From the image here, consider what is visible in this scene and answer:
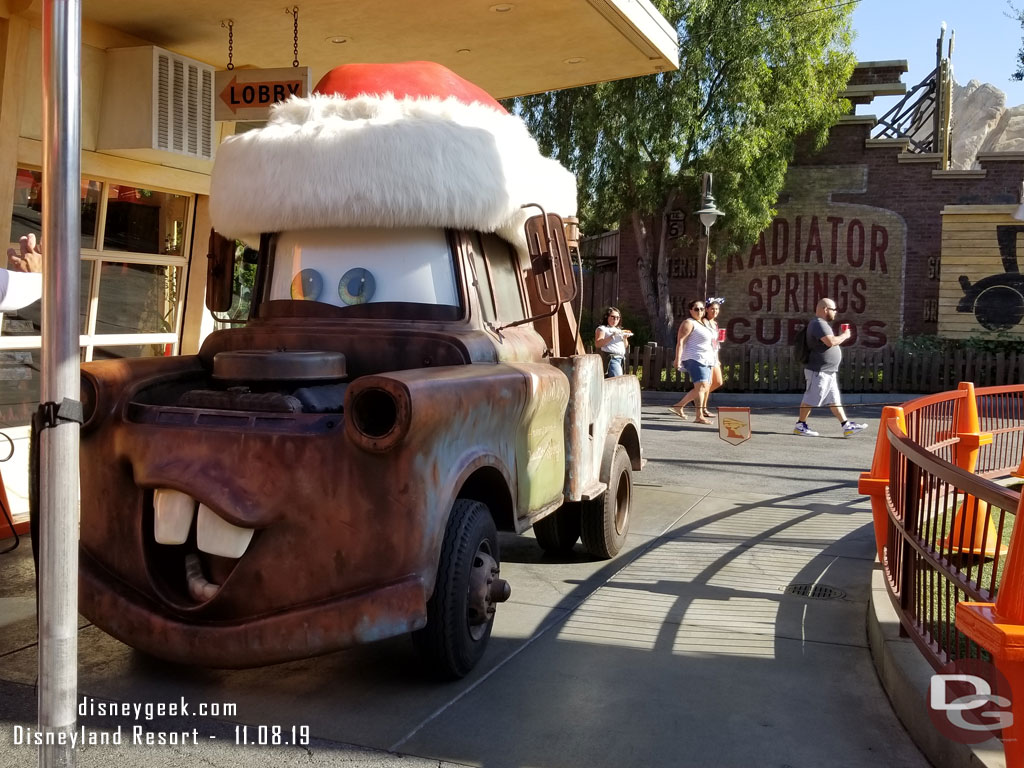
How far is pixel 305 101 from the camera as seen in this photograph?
16.3 ft

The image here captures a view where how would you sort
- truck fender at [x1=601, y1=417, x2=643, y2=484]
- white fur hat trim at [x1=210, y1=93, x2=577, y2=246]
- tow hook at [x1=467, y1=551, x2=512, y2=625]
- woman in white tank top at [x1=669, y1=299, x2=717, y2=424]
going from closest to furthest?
tow hook at [x1=467, y1=551, x2=512, y2=625] → white fur hat trim at [x1=210, y1=93, x2=577, y2=246] → truck fender at [x1=601, y1=417, x2=643, y2=484] → woman in white tank top at [x1=669, y1=299, x2=717, y2=424]

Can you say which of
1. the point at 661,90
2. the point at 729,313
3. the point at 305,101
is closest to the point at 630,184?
the point at 661,90

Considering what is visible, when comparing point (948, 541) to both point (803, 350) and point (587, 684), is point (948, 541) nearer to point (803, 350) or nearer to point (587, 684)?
point (587, 684)

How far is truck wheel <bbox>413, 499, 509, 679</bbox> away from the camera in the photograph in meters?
3.97

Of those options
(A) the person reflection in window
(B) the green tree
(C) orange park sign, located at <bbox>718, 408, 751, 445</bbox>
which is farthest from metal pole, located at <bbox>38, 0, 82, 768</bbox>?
(B) the green tree

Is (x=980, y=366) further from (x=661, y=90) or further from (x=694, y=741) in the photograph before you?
(x=694, y=741)

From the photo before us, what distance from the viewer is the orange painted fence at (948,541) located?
285 cm

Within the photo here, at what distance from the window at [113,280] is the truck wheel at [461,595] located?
416 cm

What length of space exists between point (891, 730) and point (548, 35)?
6498 mm

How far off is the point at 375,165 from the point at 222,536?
1873 mm

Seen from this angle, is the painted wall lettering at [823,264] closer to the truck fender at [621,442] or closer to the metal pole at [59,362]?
the truck fender at [621,442]

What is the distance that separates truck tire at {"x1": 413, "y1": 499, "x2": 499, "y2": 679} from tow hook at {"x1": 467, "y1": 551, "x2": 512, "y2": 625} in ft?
0.07

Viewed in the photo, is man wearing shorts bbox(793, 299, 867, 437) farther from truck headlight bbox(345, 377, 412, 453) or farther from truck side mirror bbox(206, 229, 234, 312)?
truck headlight bbox(345, 377, 412, 453)

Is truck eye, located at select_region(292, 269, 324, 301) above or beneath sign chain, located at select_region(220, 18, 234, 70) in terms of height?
beneath
